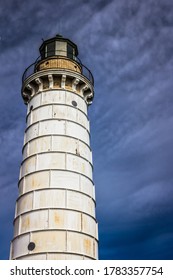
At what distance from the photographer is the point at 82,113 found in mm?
20969

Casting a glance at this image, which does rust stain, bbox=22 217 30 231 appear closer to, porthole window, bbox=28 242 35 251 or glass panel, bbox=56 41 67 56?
porthole window, bbox=28 242 35 251

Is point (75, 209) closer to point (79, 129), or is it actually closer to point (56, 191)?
point (56, 191)

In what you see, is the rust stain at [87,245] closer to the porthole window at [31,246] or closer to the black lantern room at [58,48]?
the porthole window at [31,246]

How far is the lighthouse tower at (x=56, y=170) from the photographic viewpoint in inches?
651

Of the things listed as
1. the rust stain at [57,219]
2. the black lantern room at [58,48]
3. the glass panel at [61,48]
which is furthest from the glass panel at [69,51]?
the rust stain at [57,219]

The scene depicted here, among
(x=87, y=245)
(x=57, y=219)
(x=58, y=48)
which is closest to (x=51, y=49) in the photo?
(x=58, y=48)

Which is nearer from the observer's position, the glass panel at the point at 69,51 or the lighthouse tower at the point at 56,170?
the lighthouse tower at the point at 56,170

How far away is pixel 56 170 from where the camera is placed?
59.4 feet

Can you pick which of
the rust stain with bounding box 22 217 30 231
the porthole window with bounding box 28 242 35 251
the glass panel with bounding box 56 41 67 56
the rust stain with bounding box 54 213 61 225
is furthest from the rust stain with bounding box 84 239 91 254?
the glass panel with bounding box 56 41 67 56

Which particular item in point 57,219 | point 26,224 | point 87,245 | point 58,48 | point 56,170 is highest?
point 58,48

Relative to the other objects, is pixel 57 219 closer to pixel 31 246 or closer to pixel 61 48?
pixel 31 246
